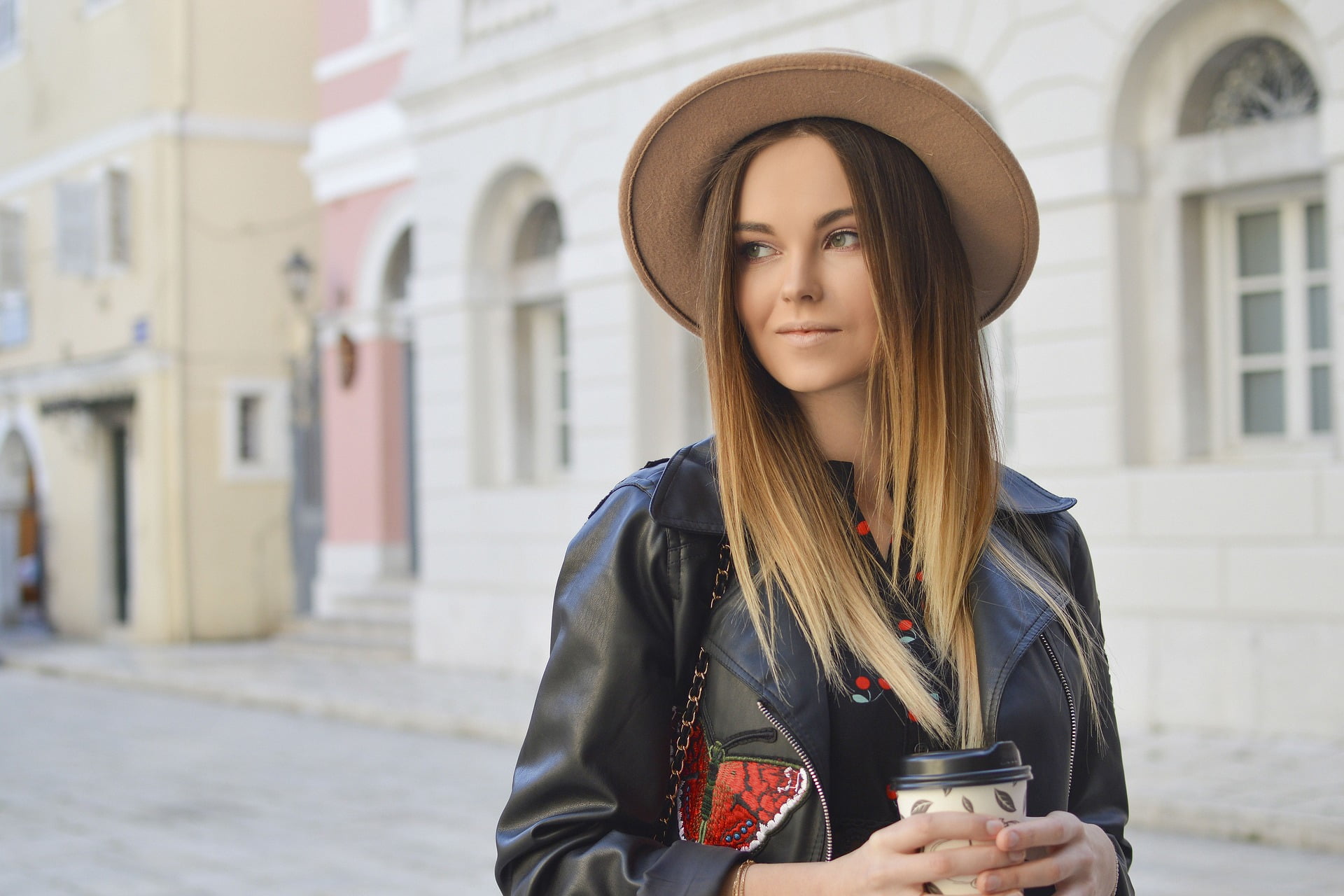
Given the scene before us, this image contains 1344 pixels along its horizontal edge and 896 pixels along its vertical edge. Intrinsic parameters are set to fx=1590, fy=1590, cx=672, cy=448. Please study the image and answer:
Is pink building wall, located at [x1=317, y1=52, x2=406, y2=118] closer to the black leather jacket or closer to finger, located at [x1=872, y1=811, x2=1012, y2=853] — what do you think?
the black leather jacket

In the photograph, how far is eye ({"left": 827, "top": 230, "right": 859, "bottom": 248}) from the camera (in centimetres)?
183

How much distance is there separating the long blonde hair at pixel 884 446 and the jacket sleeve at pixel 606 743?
0.12 m

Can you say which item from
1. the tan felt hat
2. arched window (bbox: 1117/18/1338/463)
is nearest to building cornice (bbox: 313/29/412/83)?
arched window (bbox: 1117/18/1338/463)

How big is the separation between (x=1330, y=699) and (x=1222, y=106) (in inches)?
135

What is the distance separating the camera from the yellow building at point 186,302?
61.7ft

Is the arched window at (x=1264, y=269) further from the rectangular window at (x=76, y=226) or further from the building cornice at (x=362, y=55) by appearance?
the rectangular window at (x=76, y=226)

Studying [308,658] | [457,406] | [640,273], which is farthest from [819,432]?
[308,658]

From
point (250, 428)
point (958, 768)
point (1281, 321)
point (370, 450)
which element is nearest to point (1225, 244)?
point (1281, 321)

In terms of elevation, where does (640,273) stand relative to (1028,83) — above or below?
below

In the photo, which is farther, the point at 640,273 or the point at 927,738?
the point at 640,273

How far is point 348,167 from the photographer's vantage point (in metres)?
16.9

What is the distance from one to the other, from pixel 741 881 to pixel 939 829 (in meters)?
0.27

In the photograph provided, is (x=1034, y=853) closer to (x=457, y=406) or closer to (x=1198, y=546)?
(x=1198, y=546)

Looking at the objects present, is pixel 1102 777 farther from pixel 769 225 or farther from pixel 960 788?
pixel 769 225
